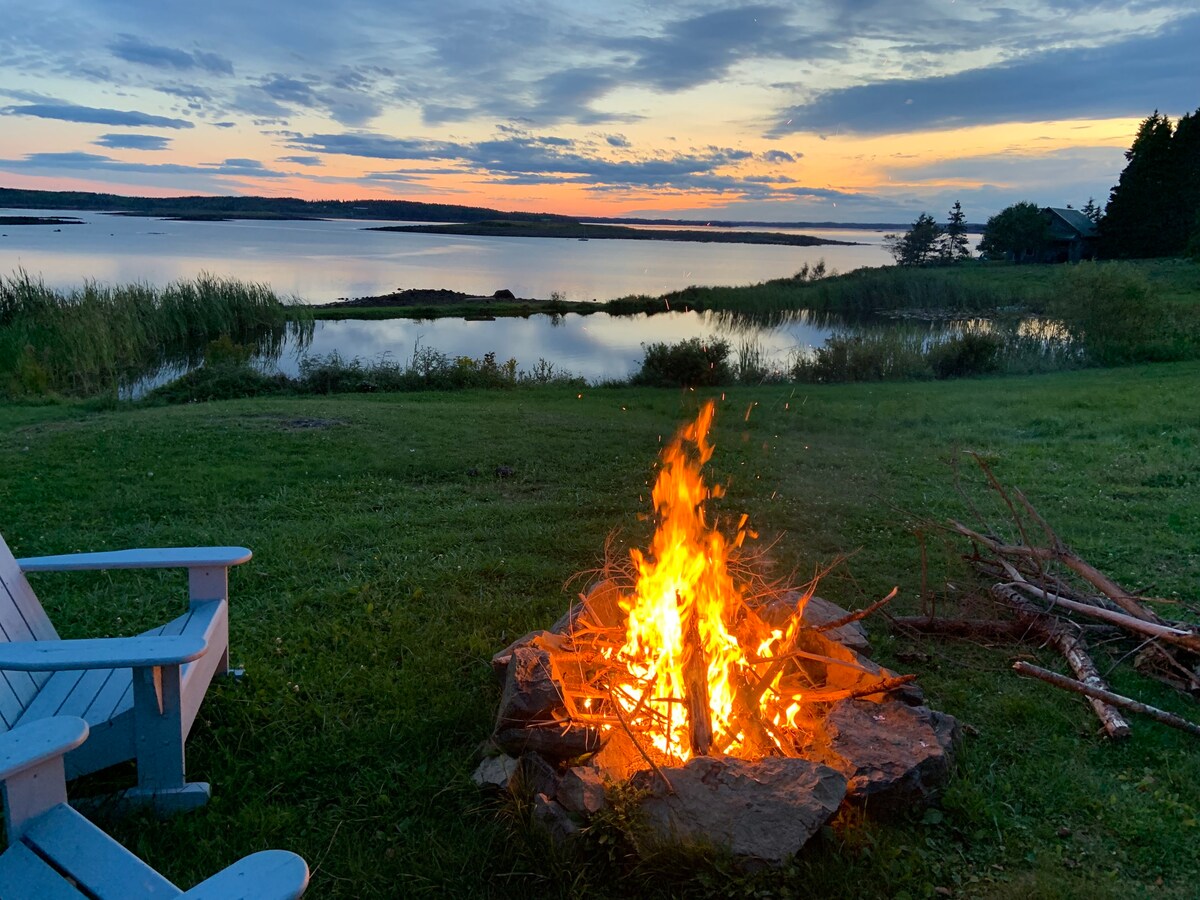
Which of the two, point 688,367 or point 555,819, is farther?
point 688,367

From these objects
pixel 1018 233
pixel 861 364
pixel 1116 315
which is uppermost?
pixel 1018 233

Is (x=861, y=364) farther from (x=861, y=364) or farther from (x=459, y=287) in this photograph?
(x=459, y=287)

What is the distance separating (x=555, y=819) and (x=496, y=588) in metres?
2.53

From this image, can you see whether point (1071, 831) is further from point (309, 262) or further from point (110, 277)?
point (309, 262)

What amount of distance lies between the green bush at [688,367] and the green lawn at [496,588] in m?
5.08

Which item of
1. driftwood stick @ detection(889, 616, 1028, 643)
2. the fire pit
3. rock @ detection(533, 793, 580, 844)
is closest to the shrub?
driftwood stick @ detection(889, 616, 1028, 643)

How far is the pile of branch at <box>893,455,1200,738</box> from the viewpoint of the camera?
399cm

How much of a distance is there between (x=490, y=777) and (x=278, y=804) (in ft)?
2.82

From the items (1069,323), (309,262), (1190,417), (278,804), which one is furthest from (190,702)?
(309,262)

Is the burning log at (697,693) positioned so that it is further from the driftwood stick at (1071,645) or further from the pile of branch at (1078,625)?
the driftwood stick at (1071,645)

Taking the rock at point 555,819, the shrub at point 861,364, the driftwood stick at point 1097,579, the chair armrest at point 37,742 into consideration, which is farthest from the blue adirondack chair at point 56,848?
the shrub at point 861,364

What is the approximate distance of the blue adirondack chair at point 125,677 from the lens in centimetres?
278

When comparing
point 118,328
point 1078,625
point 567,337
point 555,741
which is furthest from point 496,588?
point 567,337

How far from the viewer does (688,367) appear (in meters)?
17.8
